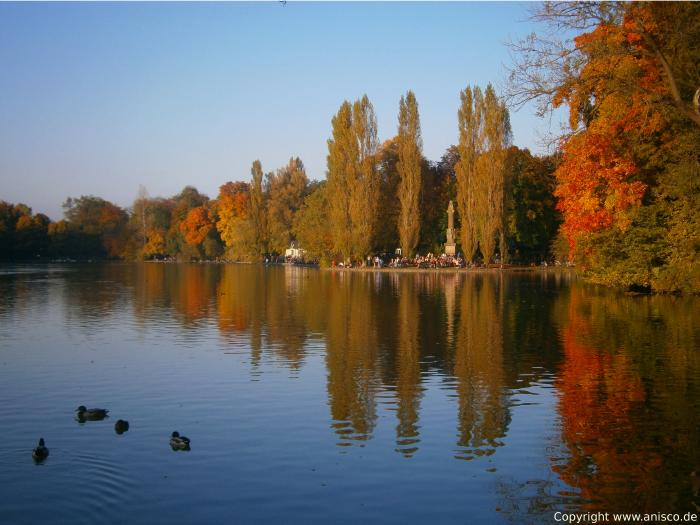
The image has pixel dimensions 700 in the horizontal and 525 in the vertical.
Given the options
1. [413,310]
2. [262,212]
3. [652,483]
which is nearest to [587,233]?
[413,310]

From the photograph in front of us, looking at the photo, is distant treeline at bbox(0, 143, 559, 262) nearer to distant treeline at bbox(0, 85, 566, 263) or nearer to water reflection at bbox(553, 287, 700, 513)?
distant treeline at bbox(0, 85, 566, 263)

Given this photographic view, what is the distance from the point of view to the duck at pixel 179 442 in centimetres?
766

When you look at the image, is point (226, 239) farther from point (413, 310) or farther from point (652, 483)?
point (652, 483)

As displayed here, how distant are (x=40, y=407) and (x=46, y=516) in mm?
4173

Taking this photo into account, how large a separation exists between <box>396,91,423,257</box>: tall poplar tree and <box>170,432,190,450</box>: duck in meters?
48.8

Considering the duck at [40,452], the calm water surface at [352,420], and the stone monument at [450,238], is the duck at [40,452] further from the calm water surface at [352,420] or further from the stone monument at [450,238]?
the stone monument at [450,238]

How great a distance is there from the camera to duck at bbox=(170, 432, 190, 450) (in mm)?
7656

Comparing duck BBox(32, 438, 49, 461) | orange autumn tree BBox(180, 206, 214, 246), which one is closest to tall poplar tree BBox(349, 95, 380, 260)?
orange autumn tree BBox(180, 206, 214, 246)

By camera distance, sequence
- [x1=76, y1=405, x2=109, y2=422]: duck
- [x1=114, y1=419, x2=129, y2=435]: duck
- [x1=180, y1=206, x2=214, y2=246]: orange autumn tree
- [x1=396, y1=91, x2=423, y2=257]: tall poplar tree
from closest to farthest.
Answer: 1. [x1=114, y1=419, x2=129, y2=435]: duck
2. [x1=76, y1=405, x2=109, y2=422]: duck
3. [x1=396, y1=91, x2=423, y2=257]: tall poplar tree
4. [x1=180, y1=206, x2=214, y2=246]: orange autumn tree

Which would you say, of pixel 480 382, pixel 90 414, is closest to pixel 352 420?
pixel 480 382

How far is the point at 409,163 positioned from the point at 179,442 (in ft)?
163

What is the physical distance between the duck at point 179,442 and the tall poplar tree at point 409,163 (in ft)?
160

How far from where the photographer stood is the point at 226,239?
312 ft

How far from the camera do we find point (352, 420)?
9078mm
